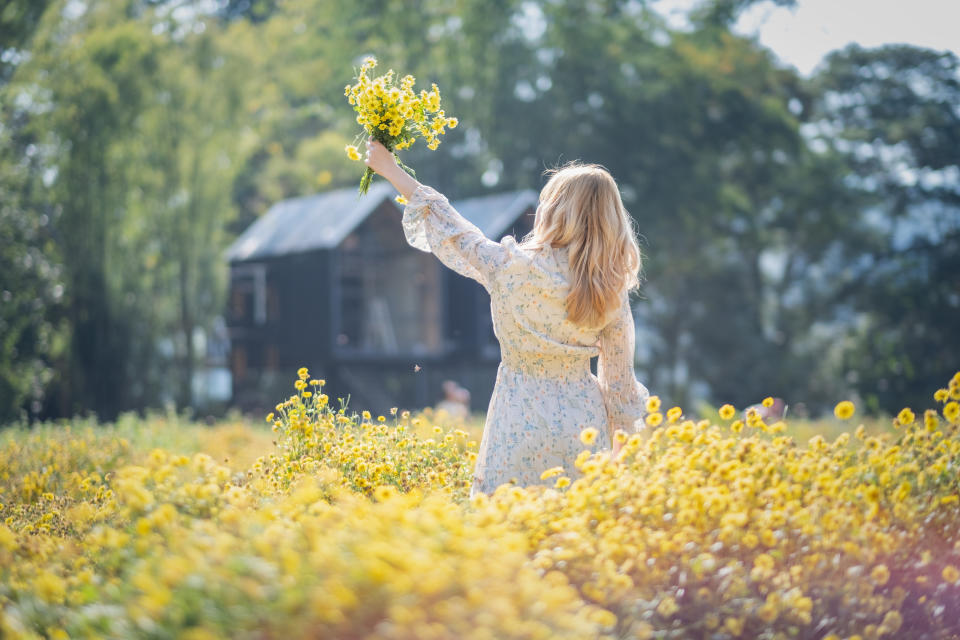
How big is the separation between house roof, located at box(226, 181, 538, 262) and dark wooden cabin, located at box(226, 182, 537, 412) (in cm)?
3

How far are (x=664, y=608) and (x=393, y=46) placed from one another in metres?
25.1

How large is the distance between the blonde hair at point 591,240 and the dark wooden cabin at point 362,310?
13980 millimetres

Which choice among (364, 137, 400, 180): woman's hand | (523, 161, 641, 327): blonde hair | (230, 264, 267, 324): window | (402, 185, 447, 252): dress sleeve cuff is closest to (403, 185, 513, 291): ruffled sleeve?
(402, 185, 447, 252): dress sleeve cuff

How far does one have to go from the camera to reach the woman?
3.88 m

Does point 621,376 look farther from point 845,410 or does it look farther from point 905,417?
point 905,417

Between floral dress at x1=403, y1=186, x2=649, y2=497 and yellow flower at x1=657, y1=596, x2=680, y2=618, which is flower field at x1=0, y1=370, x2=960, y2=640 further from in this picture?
floral dress at x1=403, y1=186, x2=649, y2=497

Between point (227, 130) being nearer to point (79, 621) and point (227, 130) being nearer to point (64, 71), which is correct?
point (64, 71)

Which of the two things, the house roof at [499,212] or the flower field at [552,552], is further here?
the house roof at [499,212]

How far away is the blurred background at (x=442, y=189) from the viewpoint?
16953 millimetres

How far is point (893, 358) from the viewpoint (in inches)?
856

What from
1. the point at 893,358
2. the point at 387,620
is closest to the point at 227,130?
the point at 893,358

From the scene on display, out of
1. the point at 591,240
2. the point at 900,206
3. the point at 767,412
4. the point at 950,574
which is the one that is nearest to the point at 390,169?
the point at 591,240

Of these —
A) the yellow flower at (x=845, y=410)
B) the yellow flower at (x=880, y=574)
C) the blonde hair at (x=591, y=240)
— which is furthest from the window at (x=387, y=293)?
the yellow flower at (x=880, y=574)

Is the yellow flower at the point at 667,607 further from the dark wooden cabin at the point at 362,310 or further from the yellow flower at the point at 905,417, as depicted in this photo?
the dark wooden cabin at the point at 362,310
